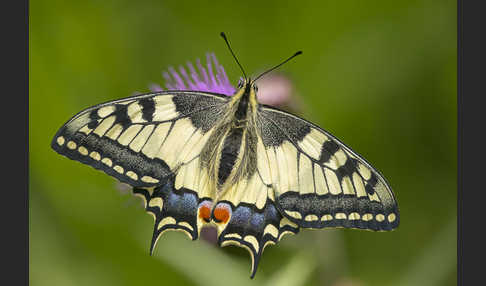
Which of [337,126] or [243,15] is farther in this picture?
[243,15]

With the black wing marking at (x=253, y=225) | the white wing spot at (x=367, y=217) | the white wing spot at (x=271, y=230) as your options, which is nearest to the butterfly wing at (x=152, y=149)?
the black wing marking at (x=253, y=225)

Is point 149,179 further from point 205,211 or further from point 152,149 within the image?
point 205,211

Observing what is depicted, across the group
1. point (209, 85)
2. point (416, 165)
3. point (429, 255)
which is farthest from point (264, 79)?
point (429, 255)

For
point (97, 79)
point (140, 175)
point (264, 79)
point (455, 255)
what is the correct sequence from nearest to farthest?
point (140, 175) < point (455, 255) < point (264, 79) < point (97, 79)

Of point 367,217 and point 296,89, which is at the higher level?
point 296,89

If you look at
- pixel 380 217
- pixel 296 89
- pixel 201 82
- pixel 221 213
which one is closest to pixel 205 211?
pixel 221 213

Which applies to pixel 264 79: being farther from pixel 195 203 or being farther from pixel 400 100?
pixel 195 203

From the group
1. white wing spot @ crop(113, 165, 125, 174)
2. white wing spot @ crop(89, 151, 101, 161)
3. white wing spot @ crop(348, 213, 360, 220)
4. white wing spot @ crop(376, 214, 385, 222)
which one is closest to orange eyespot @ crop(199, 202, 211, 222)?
white wing spot @ crop(113, 165, 125, 174)

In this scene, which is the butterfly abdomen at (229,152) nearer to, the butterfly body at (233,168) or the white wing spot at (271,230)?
the butterfly body at (233,168)
